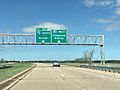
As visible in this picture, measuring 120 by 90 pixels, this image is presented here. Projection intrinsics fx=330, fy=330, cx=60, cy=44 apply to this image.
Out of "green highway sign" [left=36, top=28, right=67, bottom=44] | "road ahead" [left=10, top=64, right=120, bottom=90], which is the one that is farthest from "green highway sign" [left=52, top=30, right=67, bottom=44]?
"road ahead" [left=10, top=64, right=120, bottom=90]

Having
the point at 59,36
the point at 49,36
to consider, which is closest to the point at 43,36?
the point at 49,36

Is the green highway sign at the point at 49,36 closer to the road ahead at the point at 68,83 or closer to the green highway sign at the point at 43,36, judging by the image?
the green highway sign at the point at 43,36

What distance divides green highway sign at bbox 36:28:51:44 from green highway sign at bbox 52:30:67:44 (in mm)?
953

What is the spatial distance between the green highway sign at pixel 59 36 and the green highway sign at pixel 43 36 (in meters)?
0.95

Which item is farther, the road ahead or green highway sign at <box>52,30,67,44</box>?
green highway sign at <box>52,30,67,44</box>

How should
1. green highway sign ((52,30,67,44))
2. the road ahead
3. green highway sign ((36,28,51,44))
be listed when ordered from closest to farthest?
the road ahead < green highway sign ((36,28,51,44)) < green highway sign ((52,30,67,44))

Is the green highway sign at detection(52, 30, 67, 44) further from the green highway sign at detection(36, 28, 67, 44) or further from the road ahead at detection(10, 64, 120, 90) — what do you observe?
the road ahead at detection(10, 64, 120, 90)

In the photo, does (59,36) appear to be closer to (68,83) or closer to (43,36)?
(43,36)

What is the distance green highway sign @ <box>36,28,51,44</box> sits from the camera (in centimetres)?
6234

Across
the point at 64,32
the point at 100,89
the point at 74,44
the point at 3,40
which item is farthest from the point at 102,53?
the point at 100,89

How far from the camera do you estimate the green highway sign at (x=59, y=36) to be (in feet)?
206

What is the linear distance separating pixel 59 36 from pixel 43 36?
122 inches

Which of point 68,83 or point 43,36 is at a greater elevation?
point 43,36

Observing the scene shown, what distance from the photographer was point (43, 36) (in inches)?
2482
